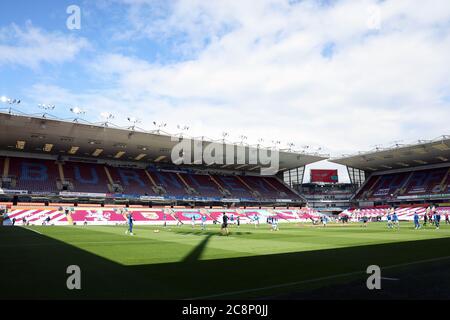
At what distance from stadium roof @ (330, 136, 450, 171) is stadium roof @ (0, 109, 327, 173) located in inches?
529

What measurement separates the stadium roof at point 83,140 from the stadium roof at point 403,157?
13.4 meters

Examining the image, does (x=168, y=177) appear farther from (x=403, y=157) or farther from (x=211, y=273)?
(x=211, y=273)

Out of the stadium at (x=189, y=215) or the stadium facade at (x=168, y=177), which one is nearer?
the stadium at (x=189, y=215)

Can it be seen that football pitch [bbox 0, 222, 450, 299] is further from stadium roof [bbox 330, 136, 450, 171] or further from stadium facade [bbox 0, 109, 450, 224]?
stadium roof [bbox 330, 136, 450, 171]

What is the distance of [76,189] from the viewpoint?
5847cm

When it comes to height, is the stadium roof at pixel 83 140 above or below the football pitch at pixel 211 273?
above

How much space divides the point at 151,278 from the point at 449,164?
80784 millimetres

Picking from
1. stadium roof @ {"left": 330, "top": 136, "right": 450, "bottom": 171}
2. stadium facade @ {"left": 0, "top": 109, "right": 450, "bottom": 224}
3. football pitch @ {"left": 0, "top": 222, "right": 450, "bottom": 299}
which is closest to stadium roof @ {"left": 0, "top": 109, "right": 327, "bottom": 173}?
stadium facade @ {"left": 0, "top": 109, "right": 450, "bottom": 224}

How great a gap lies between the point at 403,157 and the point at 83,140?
201 feet

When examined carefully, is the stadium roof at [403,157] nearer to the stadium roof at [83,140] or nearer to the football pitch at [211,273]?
the stadium roof at [83,140]

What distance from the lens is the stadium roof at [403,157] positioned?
61656 mm

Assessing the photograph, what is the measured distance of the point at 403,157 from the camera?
235 feet

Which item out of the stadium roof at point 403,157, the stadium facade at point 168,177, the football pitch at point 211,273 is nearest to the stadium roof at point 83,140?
the stadium facade at point 168,177

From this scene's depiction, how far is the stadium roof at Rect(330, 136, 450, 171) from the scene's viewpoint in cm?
6166
